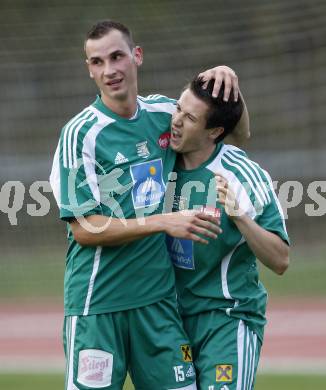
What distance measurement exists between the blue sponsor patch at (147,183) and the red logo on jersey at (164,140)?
3.4 inches

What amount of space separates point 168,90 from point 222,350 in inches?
305

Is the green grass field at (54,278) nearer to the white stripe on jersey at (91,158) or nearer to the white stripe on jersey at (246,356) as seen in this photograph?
the white stripe on jersey at (246,356)

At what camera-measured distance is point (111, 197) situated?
4355 mm

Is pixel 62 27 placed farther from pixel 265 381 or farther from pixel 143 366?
pixel 143 366

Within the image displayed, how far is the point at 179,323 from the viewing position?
4461 millimetres

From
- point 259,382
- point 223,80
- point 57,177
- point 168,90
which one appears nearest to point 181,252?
point 57,177

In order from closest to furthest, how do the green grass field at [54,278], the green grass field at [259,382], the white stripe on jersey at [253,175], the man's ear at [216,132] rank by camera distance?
1. the white stripe on jersey at [253,175]
2. the man's ear at [216,132]
3. the green grass field at [259,382]
4. the green grass field at [54,278]

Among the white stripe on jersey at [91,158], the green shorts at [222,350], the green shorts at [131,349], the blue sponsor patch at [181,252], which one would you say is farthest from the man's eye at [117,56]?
the green shorts at [222,350]

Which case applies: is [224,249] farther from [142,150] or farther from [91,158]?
[91,158]

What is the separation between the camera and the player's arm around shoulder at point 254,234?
4129mm

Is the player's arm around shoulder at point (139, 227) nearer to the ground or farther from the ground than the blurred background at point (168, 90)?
nearer to the ground

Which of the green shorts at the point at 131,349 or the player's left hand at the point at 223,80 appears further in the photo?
the player's left hand at the point at 223,80

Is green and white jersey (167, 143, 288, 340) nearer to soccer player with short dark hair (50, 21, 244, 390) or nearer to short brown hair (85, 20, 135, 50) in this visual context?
soccer player with short dark hair (50, 21, 244, 390)

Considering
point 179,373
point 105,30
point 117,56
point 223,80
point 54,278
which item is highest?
point 54,278
